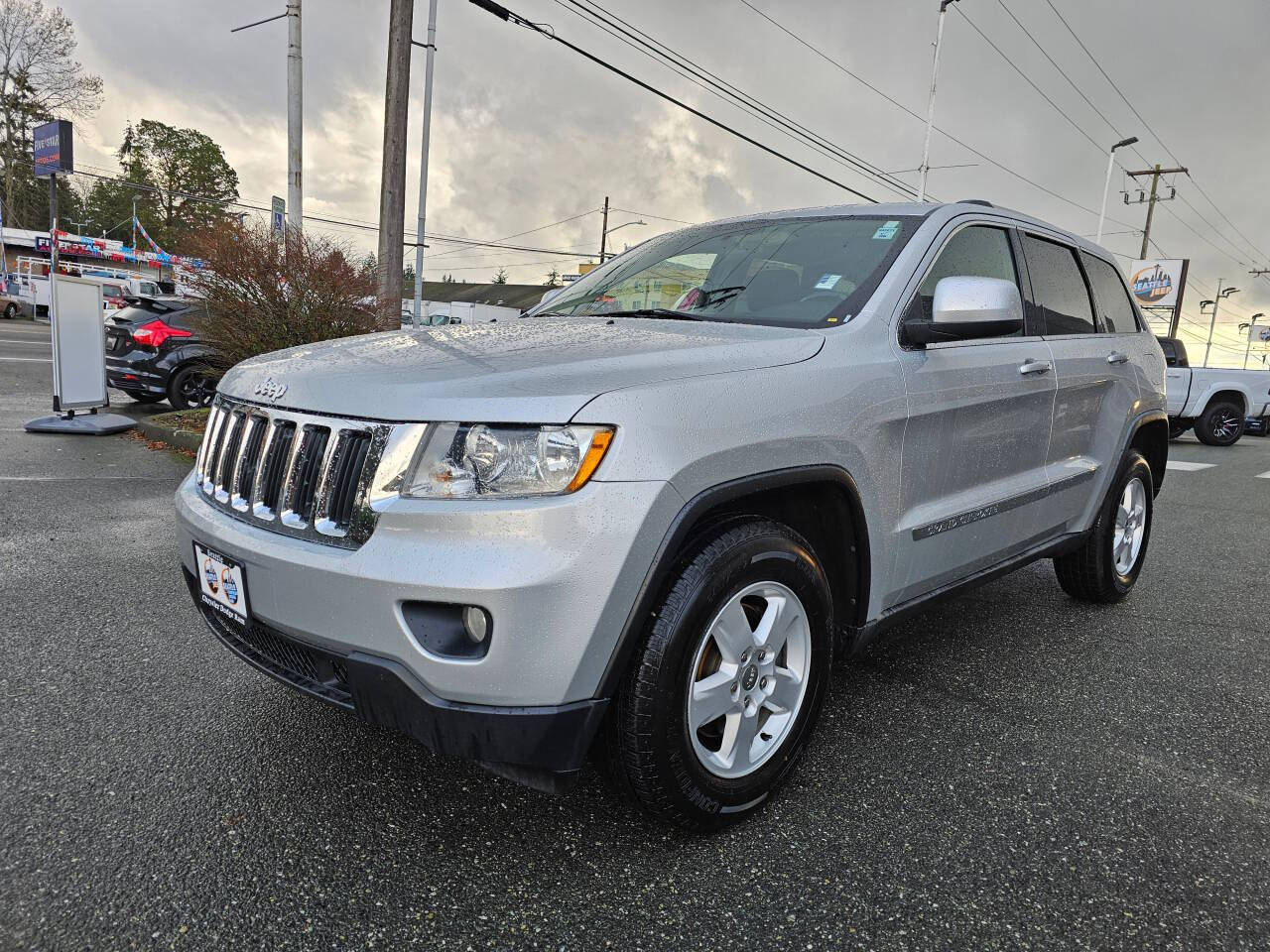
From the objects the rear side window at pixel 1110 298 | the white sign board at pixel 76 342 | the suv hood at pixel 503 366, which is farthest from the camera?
the white sign board at pixel 76 342

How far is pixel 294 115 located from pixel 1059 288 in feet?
41.2

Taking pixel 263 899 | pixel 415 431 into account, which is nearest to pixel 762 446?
pixel 415 431

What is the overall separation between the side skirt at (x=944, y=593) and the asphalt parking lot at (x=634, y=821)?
1.30 ft

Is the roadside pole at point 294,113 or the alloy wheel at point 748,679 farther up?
the roadside pole at point 294,113

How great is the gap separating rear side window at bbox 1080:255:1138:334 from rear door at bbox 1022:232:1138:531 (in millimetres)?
91

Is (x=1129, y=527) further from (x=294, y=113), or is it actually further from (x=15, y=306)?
(x=15, y=306)

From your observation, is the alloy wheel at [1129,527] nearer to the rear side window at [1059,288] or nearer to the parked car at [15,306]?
the rear side window at [1059,288]

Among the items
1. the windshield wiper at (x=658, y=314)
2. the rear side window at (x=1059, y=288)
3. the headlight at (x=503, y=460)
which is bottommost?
the headlight at (x=503, y=460)

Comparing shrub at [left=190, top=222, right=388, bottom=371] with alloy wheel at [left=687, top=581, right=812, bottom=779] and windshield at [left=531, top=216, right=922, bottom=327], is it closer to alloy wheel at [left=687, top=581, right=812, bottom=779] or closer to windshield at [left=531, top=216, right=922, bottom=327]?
windshield at [left=531, top=216, right=922, bottom=327]

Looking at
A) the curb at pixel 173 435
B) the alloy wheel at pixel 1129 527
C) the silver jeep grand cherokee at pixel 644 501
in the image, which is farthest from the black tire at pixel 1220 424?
the curb at pixel 173 435

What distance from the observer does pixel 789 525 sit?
238 cm

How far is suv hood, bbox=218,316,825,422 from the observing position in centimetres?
181

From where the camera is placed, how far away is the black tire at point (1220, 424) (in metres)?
16.0

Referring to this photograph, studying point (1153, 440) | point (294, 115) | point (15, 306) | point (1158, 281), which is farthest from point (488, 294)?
point (1153, 440)
